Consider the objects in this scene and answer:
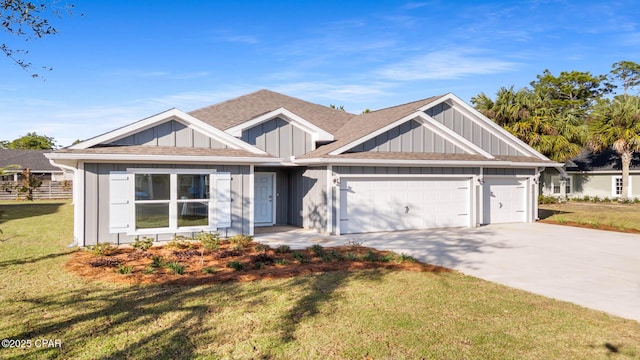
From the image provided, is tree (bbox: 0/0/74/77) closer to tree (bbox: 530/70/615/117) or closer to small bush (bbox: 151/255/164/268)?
small bush (bbox: 151/255/164/268)

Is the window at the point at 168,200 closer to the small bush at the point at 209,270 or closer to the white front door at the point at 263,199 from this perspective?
the white front door at the point at 263,199

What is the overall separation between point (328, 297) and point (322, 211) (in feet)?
23.1

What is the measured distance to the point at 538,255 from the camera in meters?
10.1

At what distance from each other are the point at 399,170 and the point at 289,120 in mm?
4216

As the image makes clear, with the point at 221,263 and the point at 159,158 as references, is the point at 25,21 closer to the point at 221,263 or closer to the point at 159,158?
Answer: the point at 221,263

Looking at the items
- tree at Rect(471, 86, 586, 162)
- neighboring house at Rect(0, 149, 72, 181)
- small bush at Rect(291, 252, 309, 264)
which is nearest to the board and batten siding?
small bush at Rect(291, 252, 309, 264)

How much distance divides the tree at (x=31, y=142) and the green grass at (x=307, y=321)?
220 ft

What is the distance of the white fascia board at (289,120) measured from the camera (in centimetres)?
1391

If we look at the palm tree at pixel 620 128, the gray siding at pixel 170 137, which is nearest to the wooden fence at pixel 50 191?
the gray siding at pixel 170 137

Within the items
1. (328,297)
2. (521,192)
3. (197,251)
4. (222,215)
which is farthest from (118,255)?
(521,192)

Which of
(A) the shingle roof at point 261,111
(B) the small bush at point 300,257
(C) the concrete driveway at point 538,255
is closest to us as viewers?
(C) the concrete driveway at point 538,255

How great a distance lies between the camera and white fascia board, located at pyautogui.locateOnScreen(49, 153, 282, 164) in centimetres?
995

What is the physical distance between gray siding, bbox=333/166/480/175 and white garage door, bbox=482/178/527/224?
4.95ft

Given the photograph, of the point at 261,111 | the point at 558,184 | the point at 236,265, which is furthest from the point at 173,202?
the point at 558,184
